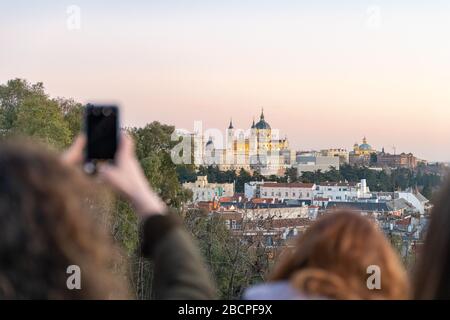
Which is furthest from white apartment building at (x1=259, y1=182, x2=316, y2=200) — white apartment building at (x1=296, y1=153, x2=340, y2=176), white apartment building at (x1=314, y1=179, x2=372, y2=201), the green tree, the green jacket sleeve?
the green jacket sleeve

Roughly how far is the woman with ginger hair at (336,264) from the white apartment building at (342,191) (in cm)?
1951

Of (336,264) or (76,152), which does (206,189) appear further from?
(336,264)

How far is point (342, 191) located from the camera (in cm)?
2220

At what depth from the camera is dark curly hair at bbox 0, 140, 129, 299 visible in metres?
0.99

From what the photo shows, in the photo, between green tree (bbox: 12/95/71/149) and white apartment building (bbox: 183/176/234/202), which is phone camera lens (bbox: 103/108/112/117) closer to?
green tree (bbox: 12/95/71/149)

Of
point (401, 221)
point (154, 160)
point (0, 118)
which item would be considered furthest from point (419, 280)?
point (0, 118)

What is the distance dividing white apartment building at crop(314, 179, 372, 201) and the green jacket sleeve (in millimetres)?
19514

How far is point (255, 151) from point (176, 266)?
29155mm

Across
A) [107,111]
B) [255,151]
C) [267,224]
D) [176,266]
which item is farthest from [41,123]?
[255,151]

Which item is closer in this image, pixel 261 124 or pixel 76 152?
pixel 76 152

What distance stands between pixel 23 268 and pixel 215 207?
637 inches

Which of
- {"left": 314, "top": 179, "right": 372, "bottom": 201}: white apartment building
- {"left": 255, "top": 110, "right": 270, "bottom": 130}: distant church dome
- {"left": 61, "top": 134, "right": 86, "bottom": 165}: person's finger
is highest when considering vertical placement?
{"left": 255, "top": 110, "right": 270, "bottom": 130}: distant church dome

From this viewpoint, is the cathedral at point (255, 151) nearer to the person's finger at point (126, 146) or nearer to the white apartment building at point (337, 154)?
the white apartment building at point (337, 154)

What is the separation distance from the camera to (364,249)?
1138mm
